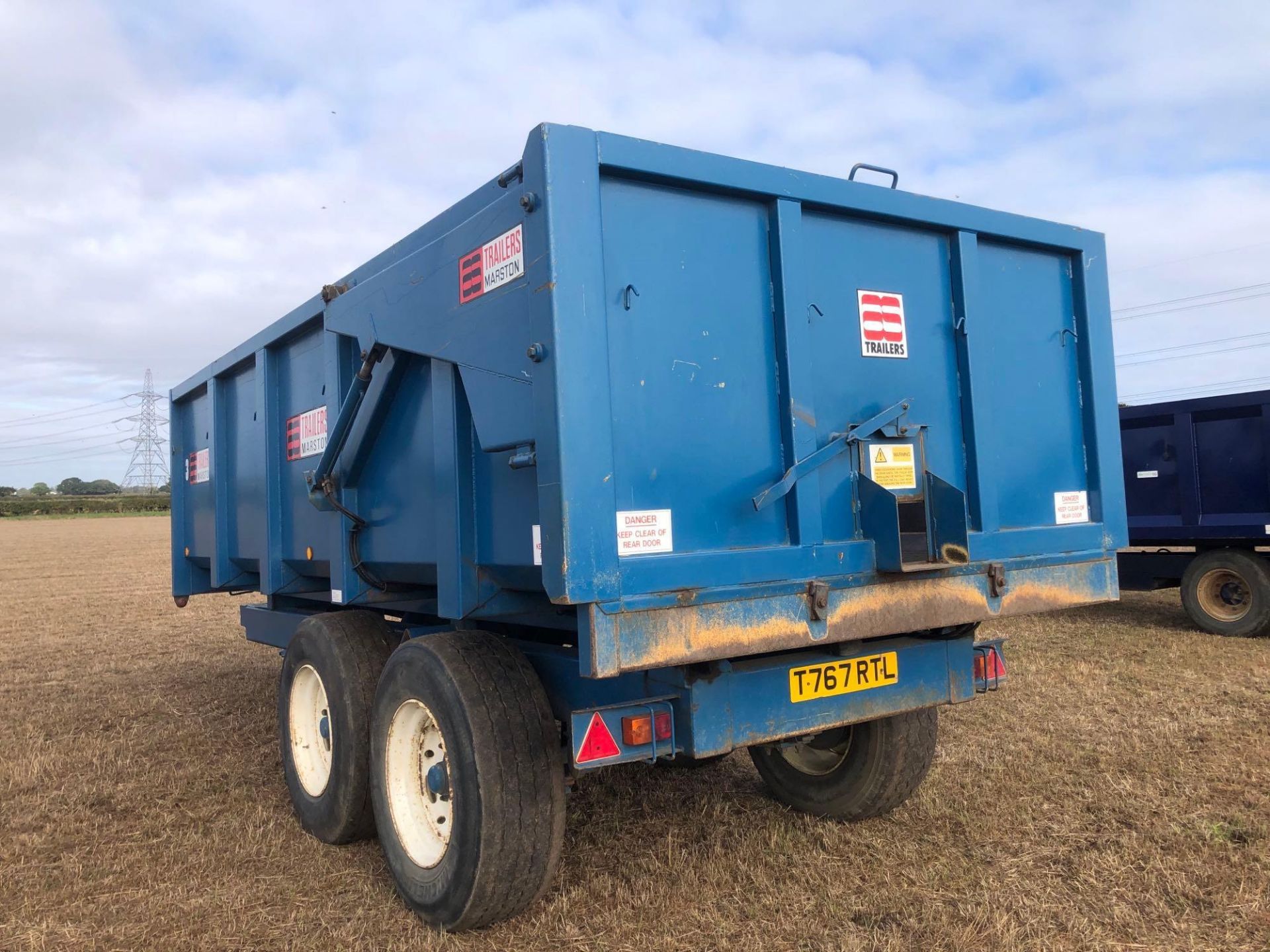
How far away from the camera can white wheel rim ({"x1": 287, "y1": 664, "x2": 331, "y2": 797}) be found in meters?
4.39

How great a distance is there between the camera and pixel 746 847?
3.87 meters

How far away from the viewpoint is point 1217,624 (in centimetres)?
869

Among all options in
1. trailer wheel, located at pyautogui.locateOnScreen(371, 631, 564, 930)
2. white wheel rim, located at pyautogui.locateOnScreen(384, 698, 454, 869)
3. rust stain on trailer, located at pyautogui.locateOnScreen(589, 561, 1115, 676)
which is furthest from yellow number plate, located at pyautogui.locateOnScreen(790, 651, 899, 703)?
white wheel rim, located at pyautogui.locateOnScreen(384, 698, 454, 869)

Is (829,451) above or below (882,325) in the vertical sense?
below

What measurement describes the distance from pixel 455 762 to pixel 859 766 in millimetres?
1880

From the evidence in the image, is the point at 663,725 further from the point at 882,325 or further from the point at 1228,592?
the point at 1228,592

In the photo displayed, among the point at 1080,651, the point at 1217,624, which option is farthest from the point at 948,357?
the point at 1217,624

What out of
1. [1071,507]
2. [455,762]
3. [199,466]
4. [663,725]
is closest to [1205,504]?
[1071,507]

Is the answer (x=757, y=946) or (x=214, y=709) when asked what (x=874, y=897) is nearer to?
(x=757, y=946)

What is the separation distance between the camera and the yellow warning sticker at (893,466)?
10.8 ft

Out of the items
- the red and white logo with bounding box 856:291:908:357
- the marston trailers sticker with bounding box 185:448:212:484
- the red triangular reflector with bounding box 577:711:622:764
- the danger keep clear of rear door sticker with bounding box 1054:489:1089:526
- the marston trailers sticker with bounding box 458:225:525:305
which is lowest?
the red triangular reflector with bounding box 577:711:622:764

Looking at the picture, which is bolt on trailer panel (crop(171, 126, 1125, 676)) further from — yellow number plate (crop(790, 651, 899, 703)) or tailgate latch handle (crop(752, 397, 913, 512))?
yellow number plate (crop(790, 651, 899, 703))

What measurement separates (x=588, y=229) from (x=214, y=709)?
5.44 m

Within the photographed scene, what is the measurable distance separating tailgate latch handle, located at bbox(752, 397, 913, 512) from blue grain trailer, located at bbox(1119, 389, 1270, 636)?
6873mm
